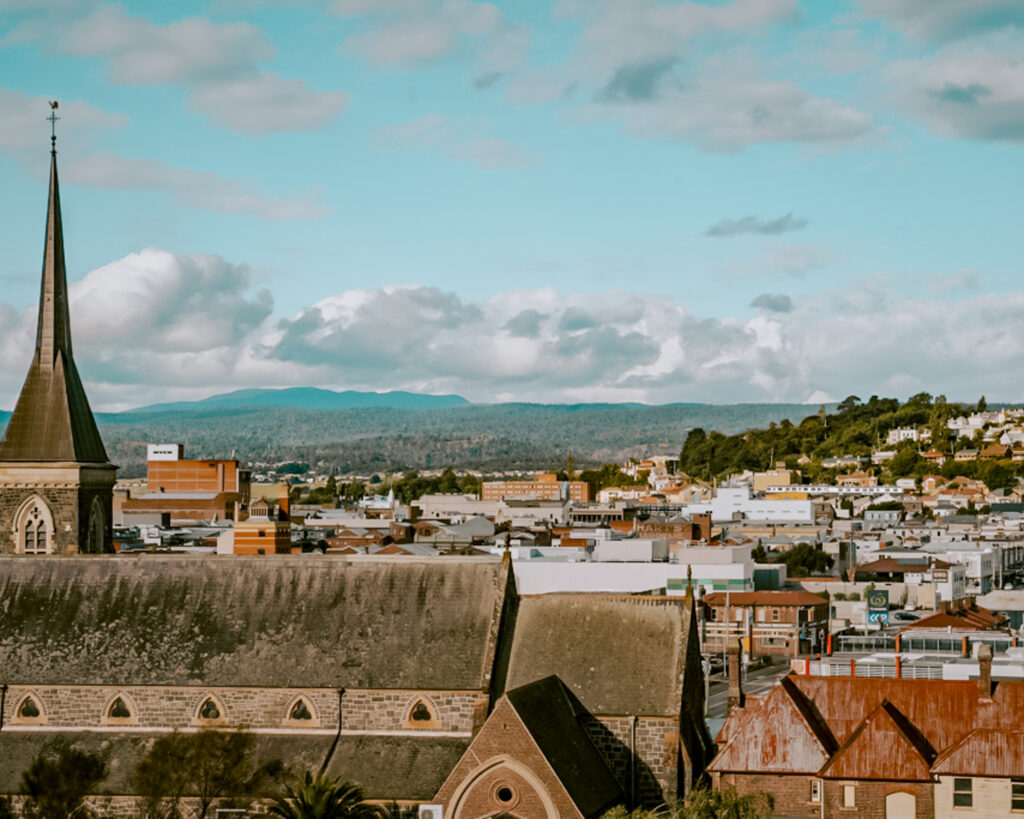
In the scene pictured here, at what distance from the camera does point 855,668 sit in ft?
189

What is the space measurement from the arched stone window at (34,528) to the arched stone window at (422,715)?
1349cm

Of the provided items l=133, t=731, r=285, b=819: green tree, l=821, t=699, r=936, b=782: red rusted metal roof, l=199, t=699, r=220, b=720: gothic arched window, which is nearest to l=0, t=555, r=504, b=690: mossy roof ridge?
l=199, t=699, r=220, b=720: gothic arched window

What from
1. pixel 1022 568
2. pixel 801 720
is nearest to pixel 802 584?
pixel 1022 568

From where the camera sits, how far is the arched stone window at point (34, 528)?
45.5 meters

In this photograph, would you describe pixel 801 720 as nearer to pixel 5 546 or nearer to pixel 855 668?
pixel 855 668

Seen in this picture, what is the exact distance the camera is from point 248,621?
134ft

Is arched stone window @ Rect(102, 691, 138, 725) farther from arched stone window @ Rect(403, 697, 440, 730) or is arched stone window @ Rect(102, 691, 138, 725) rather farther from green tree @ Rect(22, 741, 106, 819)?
arched stone window @ Rect(403, 697, 440, 730)

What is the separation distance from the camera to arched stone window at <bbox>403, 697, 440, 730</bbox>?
128 feet

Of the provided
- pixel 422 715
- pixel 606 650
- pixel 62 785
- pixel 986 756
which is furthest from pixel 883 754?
pixel 62 785

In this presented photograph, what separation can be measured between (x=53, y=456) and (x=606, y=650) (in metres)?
18.5

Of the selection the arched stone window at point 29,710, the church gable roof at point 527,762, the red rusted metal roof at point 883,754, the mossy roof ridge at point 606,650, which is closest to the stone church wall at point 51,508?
the arched stone window at point 29,710

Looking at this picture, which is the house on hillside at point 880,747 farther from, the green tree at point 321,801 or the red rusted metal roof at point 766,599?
the red rusted metal roof at point 766,599

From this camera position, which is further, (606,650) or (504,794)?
(606,650)

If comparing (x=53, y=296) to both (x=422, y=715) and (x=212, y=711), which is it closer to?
(x=212, y=711)
